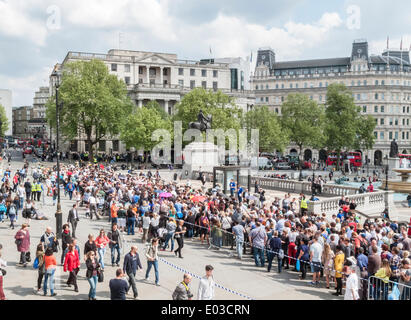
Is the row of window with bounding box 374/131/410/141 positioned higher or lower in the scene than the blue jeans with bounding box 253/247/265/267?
higher

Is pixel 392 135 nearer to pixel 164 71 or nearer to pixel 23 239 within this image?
pixel 164 71

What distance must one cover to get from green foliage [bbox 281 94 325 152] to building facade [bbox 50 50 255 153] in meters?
18.2

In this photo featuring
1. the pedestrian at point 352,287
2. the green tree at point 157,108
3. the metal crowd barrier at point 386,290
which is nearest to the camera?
the pedestrian at point 352,287

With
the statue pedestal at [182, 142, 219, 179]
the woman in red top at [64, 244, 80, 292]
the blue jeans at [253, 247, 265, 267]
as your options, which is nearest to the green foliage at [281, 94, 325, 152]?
the statue pedestal at [182, 142, 219, 179]

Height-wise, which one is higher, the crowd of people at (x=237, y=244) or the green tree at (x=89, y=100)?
the green tree at (x=89, y=100)

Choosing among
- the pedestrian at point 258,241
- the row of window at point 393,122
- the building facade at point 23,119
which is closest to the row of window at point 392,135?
the row of window at point 393,122

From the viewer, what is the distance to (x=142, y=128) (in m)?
60.8

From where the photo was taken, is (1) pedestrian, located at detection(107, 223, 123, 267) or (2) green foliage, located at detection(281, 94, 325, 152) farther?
(2) green foliage, located at detection(281, 94, 325, 152)

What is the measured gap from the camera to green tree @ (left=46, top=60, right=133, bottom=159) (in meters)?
59.8

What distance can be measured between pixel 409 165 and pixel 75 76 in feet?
173

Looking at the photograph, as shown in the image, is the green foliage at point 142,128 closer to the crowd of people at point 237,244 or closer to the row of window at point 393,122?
the crowd of people at point 237,244

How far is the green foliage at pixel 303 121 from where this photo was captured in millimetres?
73625

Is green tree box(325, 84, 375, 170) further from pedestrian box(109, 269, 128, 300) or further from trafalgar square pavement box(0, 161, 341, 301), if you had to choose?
pedestrian box(109, 269, 128, 300)
